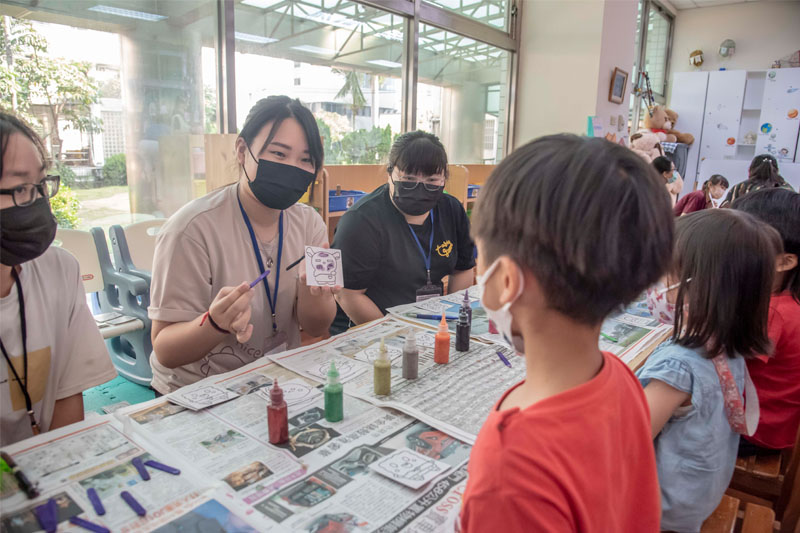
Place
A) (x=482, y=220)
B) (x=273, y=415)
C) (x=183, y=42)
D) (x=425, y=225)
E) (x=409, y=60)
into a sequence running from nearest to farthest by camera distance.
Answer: (x=482, y=220)
(x=273, y=415)
(x=425, y=225)
(x=183, y=42)
(x=409, y=60)

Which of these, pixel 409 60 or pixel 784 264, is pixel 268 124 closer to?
pixel 784 264

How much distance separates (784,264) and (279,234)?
5.32 feet

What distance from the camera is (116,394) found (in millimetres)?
2760

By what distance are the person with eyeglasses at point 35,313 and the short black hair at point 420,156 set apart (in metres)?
1.28

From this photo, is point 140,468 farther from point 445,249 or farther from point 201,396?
point 445,249

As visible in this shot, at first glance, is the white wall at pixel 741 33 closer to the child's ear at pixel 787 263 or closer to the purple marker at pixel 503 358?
the child's ear at pixel 787 263

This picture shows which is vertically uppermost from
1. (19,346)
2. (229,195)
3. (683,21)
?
(683,21)

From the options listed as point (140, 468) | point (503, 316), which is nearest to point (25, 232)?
point (140, 468)

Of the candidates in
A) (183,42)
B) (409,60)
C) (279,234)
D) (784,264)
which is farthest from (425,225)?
(409,60)

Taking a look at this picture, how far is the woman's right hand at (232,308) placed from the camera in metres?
1.32

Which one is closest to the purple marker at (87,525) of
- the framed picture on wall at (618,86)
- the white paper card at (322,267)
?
the white paper card at (322,267)

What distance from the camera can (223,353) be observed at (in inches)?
63.4

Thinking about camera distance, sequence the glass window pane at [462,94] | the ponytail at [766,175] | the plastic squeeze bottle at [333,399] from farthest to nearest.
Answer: the glass window pane at [462,94]
the ponytail at [766,175]
the plastic squeeze bottle at [333,399]

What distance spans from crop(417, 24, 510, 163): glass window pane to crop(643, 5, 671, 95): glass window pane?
13.6ft
